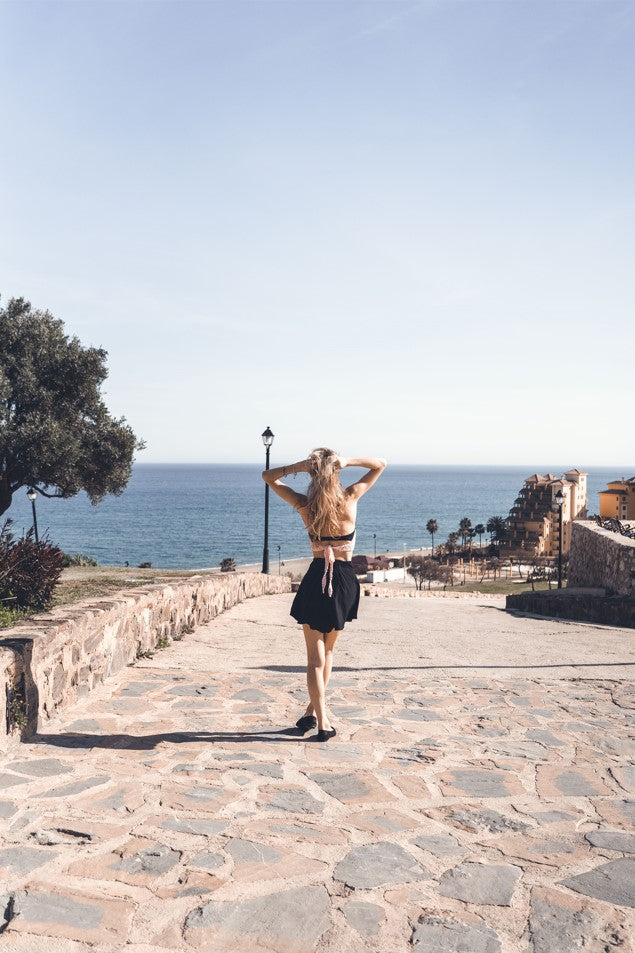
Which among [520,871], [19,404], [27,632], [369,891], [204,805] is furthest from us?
[19,404]

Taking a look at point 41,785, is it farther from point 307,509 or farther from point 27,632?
point 307,509

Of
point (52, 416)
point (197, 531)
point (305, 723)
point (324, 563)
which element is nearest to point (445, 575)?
point (52, 416)

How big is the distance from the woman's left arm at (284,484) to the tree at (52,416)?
1463cm

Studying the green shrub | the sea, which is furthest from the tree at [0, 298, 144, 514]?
the sea

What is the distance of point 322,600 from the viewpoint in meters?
4.82

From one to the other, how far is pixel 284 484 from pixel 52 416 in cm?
1559

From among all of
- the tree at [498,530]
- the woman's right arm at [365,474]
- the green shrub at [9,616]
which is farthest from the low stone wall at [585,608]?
the tree at [498,530]

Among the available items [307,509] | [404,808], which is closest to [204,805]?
[404,808]

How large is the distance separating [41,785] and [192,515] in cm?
16075

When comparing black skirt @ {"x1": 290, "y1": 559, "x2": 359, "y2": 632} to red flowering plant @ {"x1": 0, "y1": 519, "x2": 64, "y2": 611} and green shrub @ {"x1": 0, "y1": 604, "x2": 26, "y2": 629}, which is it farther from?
red flowering plant @ {"x1": 0, "y1": 519, "x2": 64, "y2": 611}

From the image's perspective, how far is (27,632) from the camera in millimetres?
5301

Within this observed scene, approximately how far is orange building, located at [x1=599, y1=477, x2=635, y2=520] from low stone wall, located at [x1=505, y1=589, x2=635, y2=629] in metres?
27.4

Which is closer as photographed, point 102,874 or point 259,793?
point 102,874

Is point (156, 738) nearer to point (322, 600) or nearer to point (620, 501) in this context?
point (322, 600)
